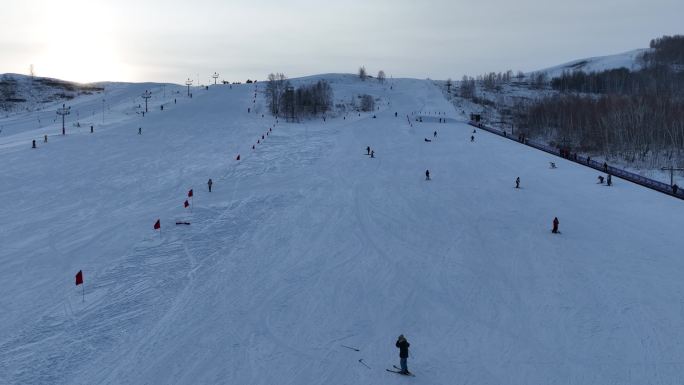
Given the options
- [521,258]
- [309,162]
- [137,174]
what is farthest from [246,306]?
[309,162]

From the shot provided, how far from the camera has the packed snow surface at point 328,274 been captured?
11938 millimetres

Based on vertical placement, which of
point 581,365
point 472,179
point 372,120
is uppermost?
point 372,120

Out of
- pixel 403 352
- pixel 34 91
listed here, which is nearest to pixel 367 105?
pixel 34 91

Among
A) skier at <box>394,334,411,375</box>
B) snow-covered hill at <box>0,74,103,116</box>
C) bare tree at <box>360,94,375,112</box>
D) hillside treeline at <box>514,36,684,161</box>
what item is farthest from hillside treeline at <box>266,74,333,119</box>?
skier at <box>394,334,411,375</box>

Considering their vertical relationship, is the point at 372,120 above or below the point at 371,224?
above

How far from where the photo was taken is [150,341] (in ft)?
41.3

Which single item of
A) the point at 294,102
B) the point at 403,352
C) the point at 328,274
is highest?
the point at 294,102

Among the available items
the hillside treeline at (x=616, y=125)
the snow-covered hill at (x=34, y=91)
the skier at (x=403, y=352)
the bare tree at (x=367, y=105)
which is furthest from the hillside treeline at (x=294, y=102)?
the skier at (x=403, y=352)

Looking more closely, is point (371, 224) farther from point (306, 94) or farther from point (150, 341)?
point (306, 94)

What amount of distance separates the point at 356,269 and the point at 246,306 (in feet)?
15.6

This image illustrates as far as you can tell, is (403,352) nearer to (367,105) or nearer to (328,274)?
(328,274)

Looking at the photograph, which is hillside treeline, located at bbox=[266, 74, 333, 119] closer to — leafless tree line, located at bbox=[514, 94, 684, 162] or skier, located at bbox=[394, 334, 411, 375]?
leafless tree line, located at bbox=[514, 94, 684, 162]

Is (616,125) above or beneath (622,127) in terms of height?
above

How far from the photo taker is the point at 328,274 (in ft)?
57.6
